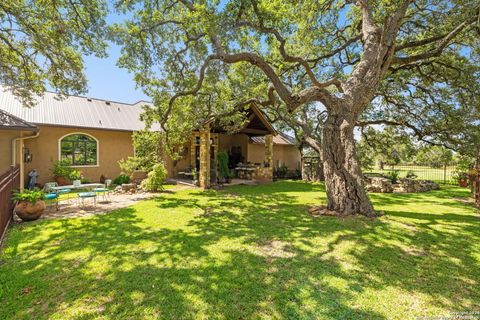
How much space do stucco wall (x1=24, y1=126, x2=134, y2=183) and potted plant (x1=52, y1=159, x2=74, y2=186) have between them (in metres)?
0.48

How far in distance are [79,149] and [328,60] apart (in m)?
15.2

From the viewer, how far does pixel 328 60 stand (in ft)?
41.1

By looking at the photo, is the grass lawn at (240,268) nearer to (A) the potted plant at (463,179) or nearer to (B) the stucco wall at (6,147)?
(B) the stucco wall at (6,147)

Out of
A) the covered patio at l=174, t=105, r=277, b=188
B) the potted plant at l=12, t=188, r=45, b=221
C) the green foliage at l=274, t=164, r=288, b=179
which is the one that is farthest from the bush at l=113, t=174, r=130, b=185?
the green foliage at l=274, t=164, r=288, b=179

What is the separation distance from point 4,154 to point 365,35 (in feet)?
47.2

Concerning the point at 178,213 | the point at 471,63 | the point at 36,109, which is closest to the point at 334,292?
the point at 178,213

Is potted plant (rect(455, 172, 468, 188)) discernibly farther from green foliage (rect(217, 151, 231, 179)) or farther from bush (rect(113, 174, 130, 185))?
bush (rect(113, 174, 130, 185))

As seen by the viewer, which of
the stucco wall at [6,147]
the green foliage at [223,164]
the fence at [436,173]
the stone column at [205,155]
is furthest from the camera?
the fence at [436,173]

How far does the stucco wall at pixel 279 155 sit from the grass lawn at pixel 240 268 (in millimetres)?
12226

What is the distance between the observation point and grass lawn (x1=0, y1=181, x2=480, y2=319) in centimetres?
281

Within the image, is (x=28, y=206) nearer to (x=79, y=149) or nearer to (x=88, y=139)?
(x=79, y=149)

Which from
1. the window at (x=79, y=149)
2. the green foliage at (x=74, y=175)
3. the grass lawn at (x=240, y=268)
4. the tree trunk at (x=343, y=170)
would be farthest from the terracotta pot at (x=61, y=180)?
the tree trunk at (x=343, y=170)

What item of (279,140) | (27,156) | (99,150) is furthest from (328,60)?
(27,156)

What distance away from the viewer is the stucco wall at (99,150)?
475 inches
